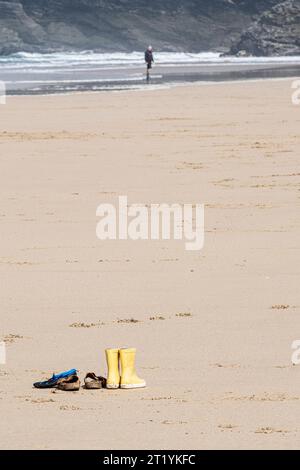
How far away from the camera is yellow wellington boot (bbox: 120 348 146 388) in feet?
20.7

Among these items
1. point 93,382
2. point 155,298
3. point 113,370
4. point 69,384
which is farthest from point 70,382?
point 155,298

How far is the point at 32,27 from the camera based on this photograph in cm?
12231

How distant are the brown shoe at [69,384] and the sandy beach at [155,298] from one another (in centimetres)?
4

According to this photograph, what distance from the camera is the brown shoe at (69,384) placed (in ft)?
20.4

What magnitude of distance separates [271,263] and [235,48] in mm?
80337

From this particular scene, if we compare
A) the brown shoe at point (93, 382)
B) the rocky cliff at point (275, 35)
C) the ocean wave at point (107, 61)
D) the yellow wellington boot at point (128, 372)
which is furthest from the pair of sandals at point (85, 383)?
the rocky cliff at point (275, 35)

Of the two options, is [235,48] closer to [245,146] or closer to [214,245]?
[245,146]

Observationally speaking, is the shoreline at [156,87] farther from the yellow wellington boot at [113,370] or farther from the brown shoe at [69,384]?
the brown shoe at [69,384]

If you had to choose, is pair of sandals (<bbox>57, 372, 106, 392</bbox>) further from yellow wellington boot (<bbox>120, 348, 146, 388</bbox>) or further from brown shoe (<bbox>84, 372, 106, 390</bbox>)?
yellow wellington boot (<bbox>120, 348, 146, 388</bbox>)

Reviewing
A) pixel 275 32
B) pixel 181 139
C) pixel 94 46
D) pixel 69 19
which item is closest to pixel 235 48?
pixel 275 32

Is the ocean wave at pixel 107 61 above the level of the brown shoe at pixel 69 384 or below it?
above

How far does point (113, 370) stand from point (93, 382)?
5.0 inches

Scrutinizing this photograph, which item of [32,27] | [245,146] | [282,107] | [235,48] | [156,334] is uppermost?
[32,27]

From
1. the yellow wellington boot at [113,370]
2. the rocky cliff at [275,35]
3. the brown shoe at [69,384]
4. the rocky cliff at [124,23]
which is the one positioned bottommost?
the brown shoe at [69,384]
